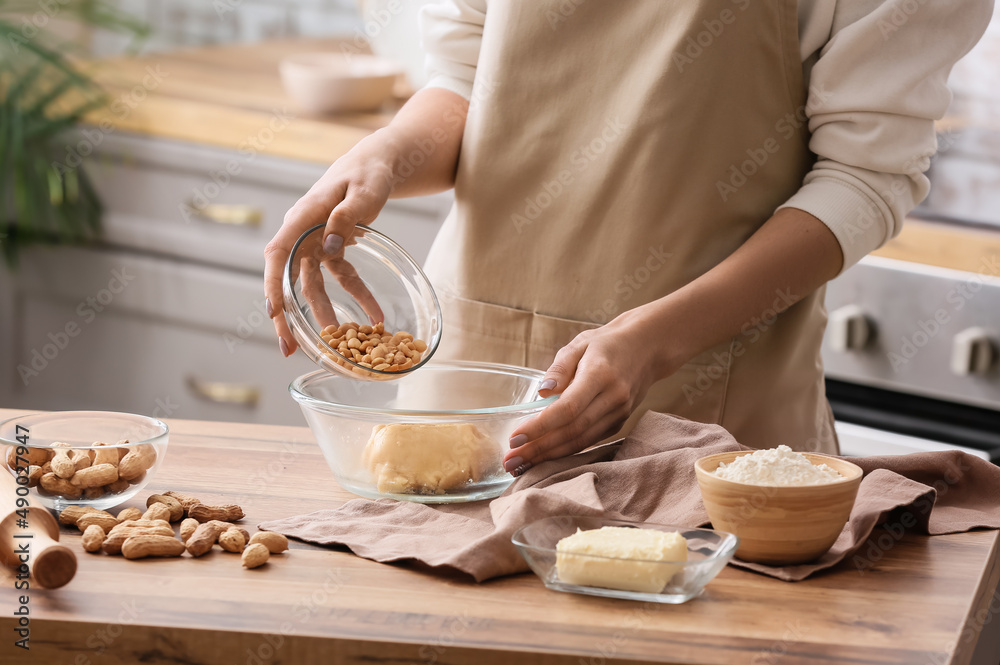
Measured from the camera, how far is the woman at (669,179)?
101 cm

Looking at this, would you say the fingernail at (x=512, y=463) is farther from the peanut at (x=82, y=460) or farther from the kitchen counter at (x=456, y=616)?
the peanut at (x=82, y=460)

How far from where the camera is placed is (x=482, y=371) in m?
1.04

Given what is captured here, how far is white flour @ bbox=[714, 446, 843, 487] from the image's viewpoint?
72cm

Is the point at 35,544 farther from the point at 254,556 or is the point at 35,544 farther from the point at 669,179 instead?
the point at 669,179

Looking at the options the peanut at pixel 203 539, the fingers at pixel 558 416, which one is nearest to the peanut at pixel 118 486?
the peanut at pixel 203 539

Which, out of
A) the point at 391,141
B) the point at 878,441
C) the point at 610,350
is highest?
the point at 391,141

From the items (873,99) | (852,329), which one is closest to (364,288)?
(873,99)

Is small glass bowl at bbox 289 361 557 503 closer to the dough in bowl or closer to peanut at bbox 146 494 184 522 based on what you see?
the dough in bowl

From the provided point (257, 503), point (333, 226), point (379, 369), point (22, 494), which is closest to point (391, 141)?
point (333, 226)

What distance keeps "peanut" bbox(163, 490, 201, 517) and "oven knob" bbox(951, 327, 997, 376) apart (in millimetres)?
1199

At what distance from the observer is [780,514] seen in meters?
0.71

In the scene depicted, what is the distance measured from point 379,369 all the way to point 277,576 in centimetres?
24

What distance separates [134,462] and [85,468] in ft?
0.12

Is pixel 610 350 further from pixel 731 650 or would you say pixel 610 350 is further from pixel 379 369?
pixel 731 650
